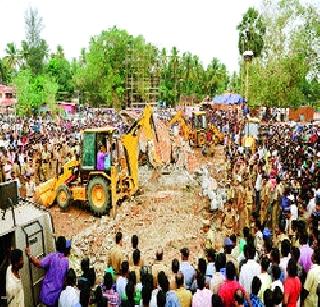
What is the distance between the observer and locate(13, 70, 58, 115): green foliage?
1853 inches

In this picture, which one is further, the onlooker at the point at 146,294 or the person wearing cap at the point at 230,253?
the person wearing cap at the point at 230,253

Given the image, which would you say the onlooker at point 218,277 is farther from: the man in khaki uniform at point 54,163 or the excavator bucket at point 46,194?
the man in khaki uniform at point 54,163

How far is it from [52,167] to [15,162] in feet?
4.88

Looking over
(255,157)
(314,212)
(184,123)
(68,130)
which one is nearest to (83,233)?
(314,212)

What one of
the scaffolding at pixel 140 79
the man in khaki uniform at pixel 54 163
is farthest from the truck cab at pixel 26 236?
the scaffolding at pixel 140 79

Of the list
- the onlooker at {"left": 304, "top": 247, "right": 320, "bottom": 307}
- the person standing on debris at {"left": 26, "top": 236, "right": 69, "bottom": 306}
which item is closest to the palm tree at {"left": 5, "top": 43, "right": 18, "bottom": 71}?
the person standing on debris at {"left": 26, "top": 236, "right": 69, "bottom": 306}

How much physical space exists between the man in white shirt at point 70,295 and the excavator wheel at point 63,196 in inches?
320

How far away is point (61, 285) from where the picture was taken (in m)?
6.51

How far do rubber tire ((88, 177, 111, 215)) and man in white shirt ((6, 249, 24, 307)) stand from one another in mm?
7367

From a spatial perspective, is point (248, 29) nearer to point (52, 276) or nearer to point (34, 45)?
point (34, 45)

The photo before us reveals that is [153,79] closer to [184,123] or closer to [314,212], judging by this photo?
[184,123]

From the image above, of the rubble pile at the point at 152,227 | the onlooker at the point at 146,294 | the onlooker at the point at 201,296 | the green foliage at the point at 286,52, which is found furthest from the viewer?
the green foliage at the point at 286,52

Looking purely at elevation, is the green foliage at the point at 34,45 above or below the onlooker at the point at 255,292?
above

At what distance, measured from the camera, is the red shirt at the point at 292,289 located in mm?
6066
